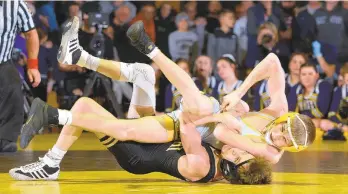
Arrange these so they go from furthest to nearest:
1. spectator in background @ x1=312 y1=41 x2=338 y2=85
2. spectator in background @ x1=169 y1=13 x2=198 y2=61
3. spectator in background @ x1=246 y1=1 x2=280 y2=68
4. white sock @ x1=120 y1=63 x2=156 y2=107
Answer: spectator in background @ x1=169 y1=13 x2=198 y2=61, spectator in background @ x1=246 y1=1 x2=280 y2=68, spectator in background @ x1=312 y1=41 x2=338 y2=85, white sock @ x1=120 y1=63 x2=156 y2=107

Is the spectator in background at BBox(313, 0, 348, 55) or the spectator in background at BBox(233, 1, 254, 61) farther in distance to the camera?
the spectator in background at BBox(233, 1, 254, 61)

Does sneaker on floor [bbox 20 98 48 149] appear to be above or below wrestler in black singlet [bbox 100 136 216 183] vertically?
above

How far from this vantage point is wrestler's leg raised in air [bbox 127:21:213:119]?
6.30 m

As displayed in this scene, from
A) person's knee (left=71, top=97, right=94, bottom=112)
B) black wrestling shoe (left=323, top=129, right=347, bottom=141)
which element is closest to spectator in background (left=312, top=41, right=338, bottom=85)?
black wrestling shoe (left=323, top=129, right=347, bottom=141)

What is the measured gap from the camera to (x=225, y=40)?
12852mm

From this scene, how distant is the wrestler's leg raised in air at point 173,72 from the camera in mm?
6301

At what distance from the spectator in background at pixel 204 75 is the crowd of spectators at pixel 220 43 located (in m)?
0.01

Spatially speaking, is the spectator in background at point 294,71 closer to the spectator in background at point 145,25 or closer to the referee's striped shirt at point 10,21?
the spectator in background at point 145,25

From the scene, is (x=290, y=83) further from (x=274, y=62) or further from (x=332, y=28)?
(x=274, y=62)

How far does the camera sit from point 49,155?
22.0 ft

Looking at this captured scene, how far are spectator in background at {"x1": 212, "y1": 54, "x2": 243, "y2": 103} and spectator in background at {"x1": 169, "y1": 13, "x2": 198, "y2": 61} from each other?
4.83 ft

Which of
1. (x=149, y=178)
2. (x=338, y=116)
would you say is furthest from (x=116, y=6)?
(x=149, y=178)

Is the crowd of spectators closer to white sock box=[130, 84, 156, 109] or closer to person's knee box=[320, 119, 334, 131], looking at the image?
person's knee box=[320, 119, 334, 131]

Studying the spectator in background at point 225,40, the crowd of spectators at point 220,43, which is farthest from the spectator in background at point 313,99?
the spectator in background at point 225,40
